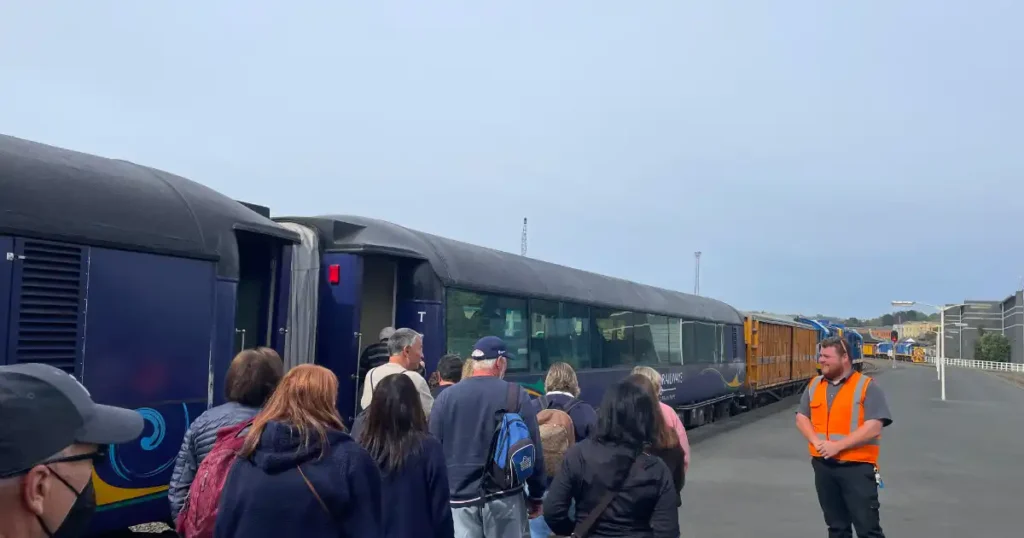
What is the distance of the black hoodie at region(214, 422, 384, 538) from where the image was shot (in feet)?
9.99

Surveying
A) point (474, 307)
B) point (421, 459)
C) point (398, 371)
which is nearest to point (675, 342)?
point (474, 307)

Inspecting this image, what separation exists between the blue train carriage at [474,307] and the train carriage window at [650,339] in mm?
20

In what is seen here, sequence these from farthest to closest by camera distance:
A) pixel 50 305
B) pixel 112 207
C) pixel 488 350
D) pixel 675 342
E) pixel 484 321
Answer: pixel 675 342 → pixel 484 321 → pixel 112 207 → pixel 50 305 → pixel 488 350

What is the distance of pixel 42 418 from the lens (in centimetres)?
169

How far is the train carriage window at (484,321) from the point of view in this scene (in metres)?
9.33

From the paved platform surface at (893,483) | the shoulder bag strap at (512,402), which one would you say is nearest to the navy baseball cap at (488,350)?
the shoulder bag strap at (512,402)

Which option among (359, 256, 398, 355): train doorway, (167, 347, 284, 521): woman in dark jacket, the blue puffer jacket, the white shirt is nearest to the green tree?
(359, 256, 398, 355): train doorway

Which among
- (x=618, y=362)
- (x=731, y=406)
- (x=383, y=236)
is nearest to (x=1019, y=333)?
(x=731, y=406)

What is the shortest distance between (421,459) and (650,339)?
12.5m

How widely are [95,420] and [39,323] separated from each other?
12.7 feet

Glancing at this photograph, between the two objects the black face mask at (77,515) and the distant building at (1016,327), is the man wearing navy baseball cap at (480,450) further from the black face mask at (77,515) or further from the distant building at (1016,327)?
the distant building at (1016,327)

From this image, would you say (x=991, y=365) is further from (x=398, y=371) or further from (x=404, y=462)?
(x=404, y=462)

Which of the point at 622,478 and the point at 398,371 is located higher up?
the point at 398,371

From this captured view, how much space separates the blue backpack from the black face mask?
2.96 meters
